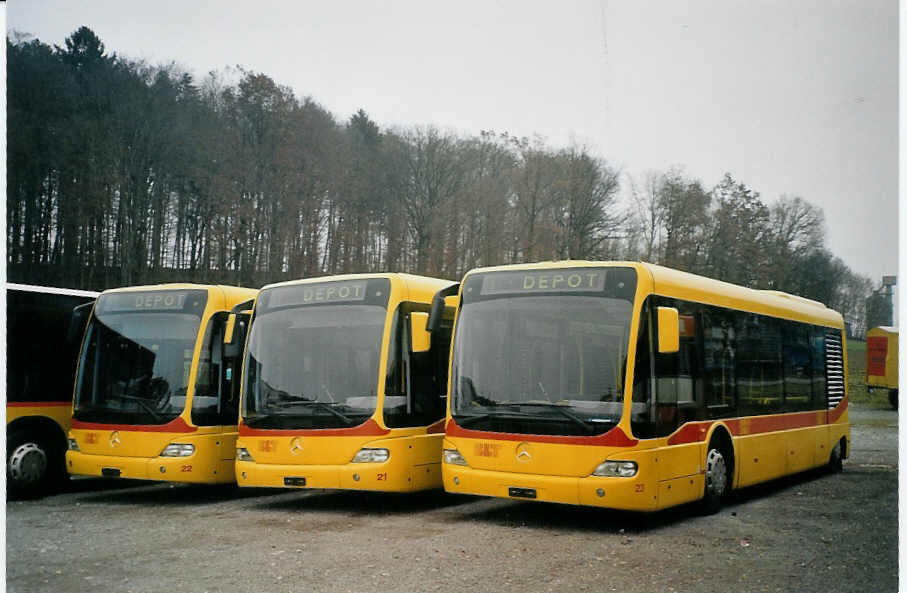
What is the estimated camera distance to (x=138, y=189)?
36.8ft

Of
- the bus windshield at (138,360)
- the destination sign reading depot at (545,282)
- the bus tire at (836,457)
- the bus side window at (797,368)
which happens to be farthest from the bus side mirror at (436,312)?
the bus tire at (836,457)

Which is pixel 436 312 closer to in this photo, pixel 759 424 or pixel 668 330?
pixel 668 330

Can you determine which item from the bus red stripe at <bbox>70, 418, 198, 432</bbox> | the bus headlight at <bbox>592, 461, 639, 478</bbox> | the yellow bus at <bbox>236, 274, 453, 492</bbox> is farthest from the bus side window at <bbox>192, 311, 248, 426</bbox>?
the bus headlight at <bbox>592, 461, 639, 478</bbox>

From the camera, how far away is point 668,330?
8508 mm

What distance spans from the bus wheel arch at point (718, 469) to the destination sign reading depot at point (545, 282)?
1847mm

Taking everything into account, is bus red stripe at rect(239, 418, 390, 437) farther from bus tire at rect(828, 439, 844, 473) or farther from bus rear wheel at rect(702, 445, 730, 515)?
bus tire at rect(828, 439, 844, 473)

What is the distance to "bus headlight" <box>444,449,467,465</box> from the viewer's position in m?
9.02

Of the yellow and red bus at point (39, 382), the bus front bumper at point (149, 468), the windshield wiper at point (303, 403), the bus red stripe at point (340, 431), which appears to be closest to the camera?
the bus red stripe at point (340, 431)

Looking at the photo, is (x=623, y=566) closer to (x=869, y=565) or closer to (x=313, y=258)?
(x=869, y=565)

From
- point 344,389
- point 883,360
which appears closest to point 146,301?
point 344,389

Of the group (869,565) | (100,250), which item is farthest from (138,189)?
(869,565)

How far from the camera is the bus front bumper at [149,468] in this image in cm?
1052

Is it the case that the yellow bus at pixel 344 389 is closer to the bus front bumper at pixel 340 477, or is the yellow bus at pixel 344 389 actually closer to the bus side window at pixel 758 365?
the bus front bumper at pixel 340 477

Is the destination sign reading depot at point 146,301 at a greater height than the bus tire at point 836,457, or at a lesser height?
greater
